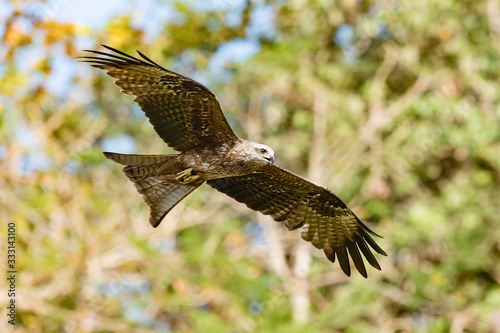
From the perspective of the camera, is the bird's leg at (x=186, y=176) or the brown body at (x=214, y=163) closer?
the brown body at (x=214, y=163)

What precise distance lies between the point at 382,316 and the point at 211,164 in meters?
7.03

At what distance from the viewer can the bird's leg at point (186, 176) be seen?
238 inches

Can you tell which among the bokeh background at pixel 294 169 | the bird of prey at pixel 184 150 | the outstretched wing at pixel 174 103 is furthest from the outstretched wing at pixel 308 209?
the bokeh background at pixel 294 169

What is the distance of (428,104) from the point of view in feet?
A: 39.1

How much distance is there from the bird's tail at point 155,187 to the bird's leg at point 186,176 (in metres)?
0.10

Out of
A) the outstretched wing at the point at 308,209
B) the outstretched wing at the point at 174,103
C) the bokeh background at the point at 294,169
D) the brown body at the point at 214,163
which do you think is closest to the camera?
the outstretched wing at the point at 174,103

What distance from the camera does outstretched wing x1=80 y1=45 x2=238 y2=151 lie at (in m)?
5.81

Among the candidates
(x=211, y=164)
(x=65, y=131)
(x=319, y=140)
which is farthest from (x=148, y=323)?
(x=211, y=164)

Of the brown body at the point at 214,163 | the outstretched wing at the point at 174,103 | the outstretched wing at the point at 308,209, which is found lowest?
the outstretched wing at the point at 308,209

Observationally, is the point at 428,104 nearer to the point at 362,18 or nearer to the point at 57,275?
the point at 362,18

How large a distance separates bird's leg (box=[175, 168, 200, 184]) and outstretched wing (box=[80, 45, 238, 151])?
0.66ft

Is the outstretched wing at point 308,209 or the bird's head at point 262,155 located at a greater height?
the bird's head at point 262,155

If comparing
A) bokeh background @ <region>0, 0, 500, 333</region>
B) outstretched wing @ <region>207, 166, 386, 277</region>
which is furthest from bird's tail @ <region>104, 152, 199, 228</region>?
bokeh background @ <region>0, 0, 500, 333</region>

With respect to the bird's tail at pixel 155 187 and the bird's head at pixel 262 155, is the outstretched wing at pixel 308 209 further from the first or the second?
the bird's head at pixel 262 155
